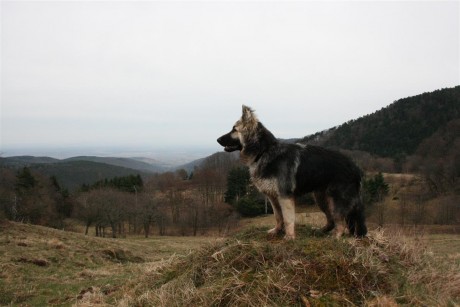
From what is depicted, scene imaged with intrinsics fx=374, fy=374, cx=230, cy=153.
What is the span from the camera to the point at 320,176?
6.74 meters

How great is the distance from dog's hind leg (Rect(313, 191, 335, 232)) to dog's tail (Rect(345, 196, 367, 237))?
33 cm

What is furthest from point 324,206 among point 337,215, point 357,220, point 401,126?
point 401,126

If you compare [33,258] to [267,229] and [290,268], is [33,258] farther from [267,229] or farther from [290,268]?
[290,268]

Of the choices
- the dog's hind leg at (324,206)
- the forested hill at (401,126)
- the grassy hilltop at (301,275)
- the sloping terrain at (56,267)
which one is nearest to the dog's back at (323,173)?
the dog's hind leg at (324,206)

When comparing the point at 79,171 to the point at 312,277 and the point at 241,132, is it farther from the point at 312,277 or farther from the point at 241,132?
the point at 312,277

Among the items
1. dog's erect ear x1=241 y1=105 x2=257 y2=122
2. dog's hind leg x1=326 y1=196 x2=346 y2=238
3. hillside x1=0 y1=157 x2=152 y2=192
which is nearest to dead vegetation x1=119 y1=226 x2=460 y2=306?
dog's hind leg x1=326 y1=196 x2=346 y2=238

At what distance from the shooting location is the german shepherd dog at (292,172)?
6605 mm

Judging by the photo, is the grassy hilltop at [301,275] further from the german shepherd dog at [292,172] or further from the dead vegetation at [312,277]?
the german shepherd dog at [292,172]

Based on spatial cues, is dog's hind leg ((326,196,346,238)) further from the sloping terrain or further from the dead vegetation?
the sloping terrain

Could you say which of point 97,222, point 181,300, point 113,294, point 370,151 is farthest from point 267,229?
point 370,151

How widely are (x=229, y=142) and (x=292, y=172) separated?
1.26 metres

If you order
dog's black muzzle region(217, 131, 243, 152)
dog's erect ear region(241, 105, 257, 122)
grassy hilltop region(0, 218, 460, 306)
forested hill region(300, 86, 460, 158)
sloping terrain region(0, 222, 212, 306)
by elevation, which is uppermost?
forested hill region(300, 86, 460, 158)

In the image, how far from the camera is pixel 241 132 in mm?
6852

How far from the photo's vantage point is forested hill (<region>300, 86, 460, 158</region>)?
111m
